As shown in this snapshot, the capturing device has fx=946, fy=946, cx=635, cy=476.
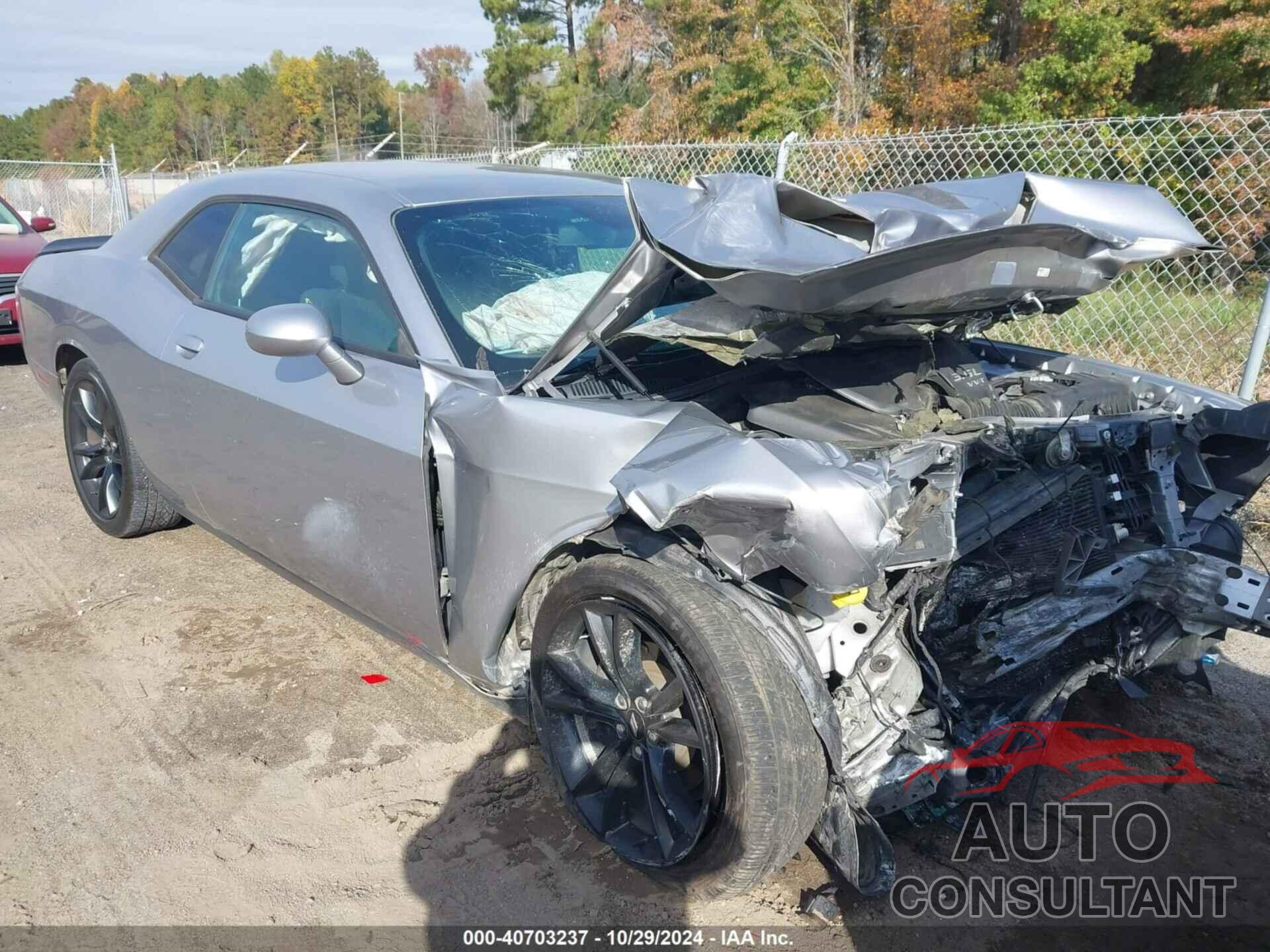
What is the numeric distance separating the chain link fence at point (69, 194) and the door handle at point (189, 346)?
1280 centimetres

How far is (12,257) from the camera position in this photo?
27.4 feet

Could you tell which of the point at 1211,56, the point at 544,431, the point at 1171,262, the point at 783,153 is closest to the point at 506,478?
the point at 544,431

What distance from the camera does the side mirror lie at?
256cm

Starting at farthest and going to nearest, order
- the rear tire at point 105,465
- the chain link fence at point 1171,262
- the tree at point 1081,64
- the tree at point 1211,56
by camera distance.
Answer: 1. the tree at point 1081,64
2. the tree at point 1211,56
3. the chain link fence at point 1171,262
4. the rear tire at point 105,465

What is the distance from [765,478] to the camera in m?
1.99

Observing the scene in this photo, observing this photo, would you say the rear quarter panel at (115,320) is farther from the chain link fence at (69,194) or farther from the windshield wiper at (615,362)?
the chain link fence at (69,194)

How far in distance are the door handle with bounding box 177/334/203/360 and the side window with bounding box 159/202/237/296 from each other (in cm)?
23

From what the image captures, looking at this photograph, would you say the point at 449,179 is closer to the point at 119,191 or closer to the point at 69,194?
the point at 119,191

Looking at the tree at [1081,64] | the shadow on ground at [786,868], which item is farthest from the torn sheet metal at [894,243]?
the tree at [1081,64]

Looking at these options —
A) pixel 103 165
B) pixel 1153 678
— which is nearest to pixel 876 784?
pixel 1153 678

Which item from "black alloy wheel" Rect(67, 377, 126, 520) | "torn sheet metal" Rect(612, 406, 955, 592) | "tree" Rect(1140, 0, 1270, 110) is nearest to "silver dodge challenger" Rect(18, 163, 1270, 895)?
"torn sheet metal" Rect(612, 406, 955, 592)

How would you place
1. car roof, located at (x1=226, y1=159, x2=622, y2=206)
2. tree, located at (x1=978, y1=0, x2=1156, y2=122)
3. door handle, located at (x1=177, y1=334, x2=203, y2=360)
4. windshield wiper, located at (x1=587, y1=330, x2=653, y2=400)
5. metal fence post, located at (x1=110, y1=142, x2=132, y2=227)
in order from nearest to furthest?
1. windshield wiper, located at (x1=587, y1=330, x2=653, y2=400)
2. car roof, located at (x1=226, y1=159, x2=622, y2=206)
3. door handle, located at (x1=177, y1=334, x2=203, y2=360)
4. metal fence post, located at (x1=110, y1=142, x2=132, y2=227)
5. tree, located at (x1=978, y1=0, x2=1156, y2=122)

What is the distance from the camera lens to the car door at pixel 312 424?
8.75ft

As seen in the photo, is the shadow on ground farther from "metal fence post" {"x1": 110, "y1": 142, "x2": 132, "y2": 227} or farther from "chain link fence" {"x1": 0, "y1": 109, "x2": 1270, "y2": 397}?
"metal fence post" {"x1": 110, "y1": 142, "x2": 132, "y2": 227}
